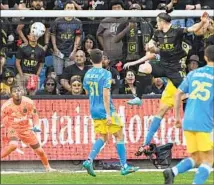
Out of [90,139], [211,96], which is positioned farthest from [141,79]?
[211,96]

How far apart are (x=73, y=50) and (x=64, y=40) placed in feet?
0.93

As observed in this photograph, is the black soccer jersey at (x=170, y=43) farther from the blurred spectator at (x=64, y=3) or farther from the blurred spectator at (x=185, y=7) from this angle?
the blurred spectator at (x=64, y=3)

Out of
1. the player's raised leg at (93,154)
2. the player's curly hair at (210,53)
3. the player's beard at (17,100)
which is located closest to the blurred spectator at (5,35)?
the player's beard at (17,100)

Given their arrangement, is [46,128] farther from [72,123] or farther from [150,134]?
[150,134]

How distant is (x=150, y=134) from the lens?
1717 cm

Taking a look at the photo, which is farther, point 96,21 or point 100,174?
point 96,21

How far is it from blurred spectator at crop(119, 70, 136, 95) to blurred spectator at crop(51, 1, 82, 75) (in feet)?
3.90

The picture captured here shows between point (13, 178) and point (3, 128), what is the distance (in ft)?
9.42

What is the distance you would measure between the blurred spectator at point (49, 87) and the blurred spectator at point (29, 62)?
0.56 ft

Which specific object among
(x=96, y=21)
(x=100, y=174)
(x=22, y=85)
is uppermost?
(x=96, y=21)

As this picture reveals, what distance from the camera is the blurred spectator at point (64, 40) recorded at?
1955cm

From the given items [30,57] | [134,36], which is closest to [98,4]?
[134,36]

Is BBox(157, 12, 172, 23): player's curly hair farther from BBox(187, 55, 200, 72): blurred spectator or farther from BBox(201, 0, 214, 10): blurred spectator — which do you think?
BBox(201, 0, 214, 10): blurred spectator

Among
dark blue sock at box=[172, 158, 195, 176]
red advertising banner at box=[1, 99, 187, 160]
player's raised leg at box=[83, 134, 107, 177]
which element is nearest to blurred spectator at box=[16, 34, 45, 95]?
red advertising banner at box=[1, 99, 187, 160]
